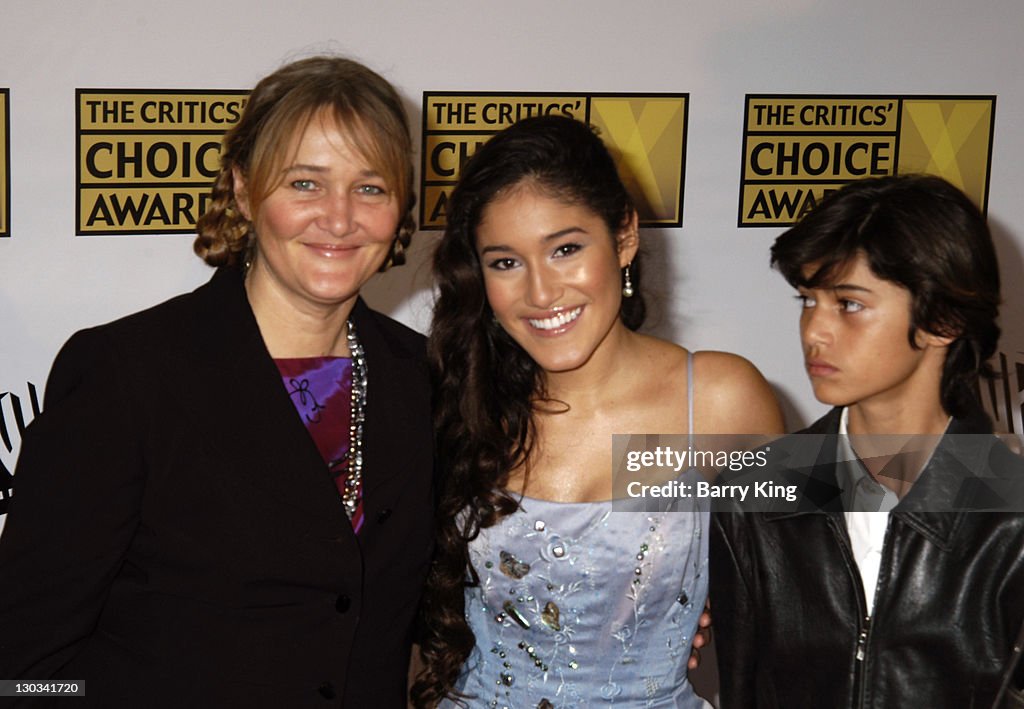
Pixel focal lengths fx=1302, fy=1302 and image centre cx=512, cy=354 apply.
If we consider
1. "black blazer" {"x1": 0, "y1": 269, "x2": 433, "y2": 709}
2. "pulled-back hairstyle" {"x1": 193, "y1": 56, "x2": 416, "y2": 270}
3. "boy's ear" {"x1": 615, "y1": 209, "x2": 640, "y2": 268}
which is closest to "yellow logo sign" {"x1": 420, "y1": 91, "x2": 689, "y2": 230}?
→ "boy's ear" {"x1": 615, "y1": 209, "x2": 640, "y2": 268}

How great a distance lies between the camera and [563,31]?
11.8ft

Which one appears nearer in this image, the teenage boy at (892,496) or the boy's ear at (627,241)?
the teenage boy at (892,496)

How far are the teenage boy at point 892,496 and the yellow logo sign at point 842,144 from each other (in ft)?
6.08

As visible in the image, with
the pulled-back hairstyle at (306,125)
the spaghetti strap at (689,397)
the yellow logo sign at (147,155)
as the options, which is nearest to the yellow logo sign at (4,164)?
the yellow logo sign at (147,155)

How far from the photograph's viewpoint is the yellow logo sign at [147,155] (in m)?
3.26

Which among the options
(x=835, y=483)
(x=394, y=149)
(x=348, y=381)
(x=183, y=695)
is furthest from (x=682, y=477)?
(x=183, y=695)

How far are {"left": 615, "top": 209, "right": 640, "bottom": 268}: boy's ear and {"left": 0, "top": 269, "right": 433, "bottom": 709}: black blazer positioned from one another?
0.61 metres

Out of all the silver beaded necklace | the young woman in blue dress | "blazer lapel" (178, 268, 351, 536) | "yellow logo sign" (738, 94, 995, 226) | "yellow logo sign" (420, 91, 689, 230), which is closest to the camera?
"blazer lapel" (178, 268, 351, 536)

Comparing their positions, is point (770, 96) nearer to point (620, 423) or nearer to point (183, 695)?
point (620, 423)

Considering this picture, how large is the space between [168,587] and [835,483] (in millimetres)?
1023

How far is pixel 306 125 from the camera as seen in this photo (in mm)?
2027

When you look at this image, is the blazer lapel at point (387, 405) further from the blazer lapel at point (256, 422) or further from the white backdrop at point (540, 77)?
the white backdrop at point (540, 77)

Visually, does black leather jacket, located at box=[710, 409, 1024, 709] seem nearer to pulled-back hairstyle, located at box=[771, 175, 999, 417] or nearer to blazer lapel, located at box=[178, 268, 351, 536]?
pulled-back hairstyle, located at box=[771, 175, 999, 417]

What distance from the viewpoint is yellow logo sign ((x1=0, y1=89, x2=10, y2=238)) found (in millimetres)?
3141
